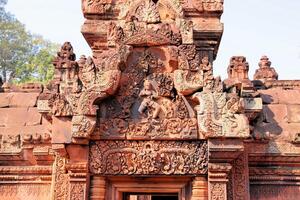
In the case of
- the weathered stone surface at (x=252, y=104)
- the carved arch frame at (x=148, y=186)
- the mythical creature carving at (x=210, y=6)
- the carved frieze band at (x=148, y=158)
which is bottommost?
the carved arch frame at (x=148, y=186)

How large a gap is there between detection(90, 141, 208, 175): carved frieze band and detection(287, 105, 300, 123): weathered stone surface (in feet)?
5.68

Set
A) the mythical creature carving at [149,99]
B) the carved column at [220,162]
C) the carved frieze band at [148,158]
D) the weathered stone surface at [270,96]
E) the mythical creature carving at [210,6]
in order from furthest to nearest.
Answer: the mythical creature carving at [210,6], the weathered stone surface at [270,96], the mythical creature carving at [149,99], the carved frieze band at [148,158], the carved column at [220,162]

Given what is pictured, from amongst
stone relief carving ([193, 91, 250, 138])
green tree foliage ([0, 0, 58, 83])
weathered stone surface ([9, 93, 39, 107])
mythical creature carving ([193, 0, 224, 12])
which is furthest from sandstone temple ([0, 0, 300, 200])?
green tree foliage ([0, 0, 58, 83])

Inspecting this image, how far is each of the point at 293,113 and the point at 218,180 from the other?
196 cm

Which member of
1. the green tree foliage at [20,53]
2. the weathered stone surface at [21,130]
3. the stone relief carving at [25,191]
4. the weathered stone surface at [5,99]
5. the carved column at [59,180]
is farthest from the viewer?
the green tree foliage at [20,53]

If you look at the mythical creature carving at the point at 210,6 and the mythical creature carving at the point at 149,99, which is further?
the mythical creature carving at the point at 210,6

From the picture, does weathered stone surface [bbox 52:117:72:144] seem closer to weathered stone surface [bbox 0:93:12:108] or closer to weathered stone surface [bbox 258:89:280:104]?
weathered stone surface [bbox 0:93:12:108]

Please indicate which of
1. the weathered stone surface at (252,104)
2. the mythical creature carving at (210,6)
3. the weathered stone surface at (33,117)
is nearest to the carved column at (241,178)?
the weathered stone surface at (252,104)

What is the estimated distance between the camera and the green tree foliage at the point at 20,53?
3009cm

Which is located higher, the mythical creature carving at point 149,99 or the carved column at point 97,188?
A: the mythical creature carving at point 149,99

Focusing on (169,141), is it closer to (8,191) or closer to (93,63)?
(93,63)

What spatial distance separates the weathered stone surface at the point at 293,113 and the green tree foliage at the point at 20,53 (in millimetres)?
23346

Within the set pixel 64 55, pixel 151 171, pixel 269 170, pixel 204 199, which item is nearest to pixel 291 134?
pixel 269 170

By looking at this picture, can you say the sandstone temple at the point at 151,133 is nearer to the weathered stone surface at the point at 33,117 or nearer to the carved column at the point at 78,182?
the carved column at the point at 78,182
